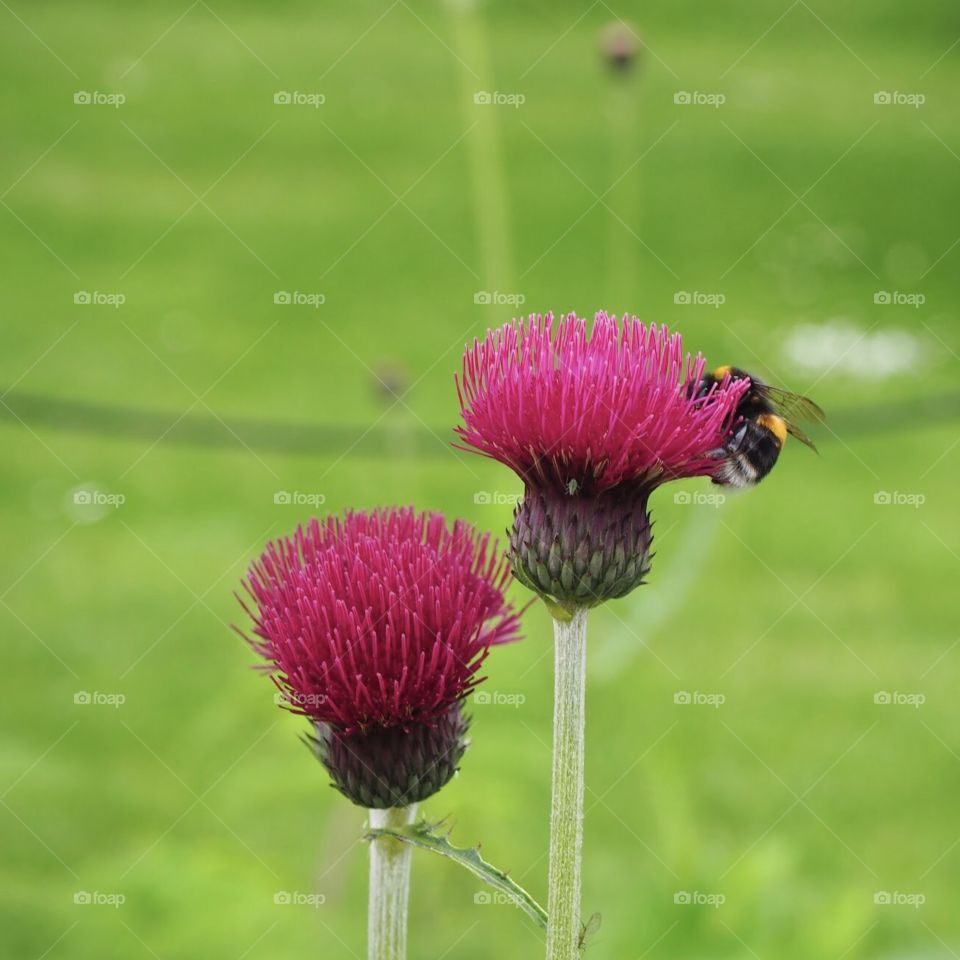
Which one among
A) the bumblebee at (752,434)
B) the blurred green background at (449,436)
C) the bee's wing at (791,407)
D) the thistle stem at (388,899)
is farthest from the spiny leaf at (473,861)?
the blurred green background at (449,436)

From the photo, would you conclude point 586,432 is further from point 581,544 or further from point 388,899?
point 388,899

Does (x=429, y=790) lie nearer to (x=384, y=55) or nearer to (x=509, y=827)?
(x=509, y=827)

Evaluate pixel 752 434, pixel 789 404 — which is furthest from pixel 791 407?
pixel 752 434

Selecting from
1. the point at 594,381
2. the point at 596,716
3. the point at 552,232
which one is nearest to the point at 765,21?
the point at 552,232

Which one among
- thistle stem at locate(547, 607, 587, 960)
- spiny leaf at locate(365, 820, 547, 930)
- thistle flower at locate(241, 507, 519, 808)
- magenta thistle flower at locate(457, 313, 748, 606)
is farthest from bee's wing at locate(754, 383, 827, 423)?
spiny leaf at locate(365, 820, 547, 930)

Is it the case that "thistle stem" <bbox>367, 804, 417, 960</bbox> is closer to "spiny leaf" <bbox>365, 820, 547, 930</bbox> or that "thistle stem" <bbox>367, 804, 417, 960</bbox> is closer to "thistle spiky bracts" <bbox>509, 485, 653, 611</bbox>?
"spiny leaf" <bbox>365, 820, 547, 930</bbox>

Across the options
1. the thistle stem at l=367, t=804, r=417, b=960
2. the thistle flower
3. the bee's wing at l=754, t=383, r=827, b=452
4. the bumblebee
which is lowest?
the thistle stem at l=367, t=804, r=417, b=960

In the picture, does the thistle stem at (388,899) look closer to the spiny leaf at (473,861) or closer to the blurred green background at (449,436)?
the spiny leaf at (473,861)
